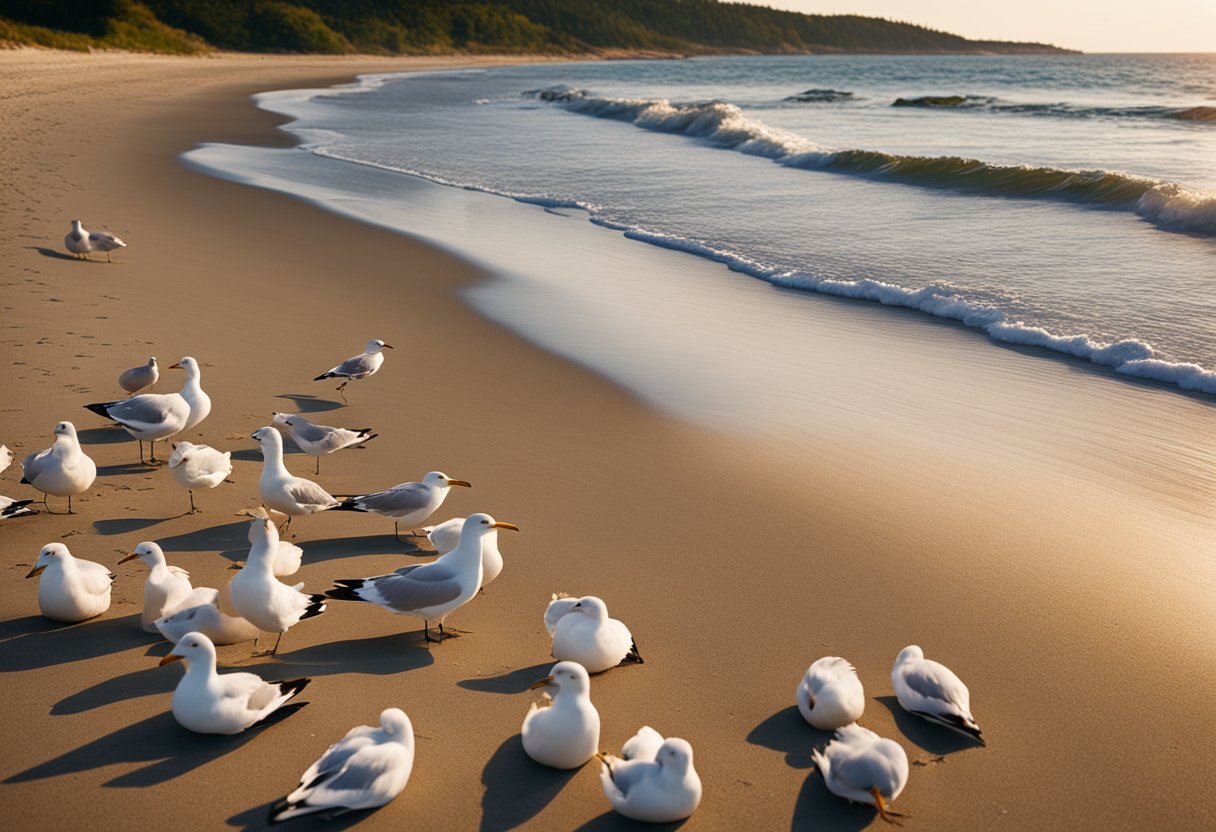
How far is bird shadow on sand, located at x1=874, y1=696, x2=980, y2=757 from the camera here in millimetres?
4574

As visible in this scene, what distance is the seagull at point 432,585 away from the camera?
5.16 metres

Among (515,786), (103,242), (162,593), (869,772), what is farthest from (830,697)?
(103,242)

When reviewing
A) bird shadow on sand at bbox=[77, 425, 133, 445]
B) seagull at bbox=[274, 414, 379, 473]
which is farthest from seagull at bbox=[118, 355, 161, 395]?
seagull at bbox=[274, 414, 379, 473]

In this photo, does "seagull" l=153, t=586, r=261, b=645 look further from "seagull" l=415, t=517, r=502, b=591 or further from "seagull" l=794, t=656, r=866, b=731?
"seagull" l=794, t=656, r=866, b=731

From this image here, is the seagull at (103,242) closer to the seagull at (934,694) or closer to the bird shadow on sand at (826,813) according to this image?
the seagull at (934,694)

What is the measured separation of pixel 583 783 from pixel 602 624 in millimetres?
792

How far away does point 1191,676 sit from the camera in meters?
5.02

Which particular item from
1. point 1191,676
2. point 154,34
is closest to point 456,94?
point 154,34

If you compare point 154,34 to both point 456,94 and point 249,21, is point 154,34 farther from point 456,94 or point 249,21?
point 456,94

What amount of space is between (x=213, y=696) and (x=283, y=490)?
2.14 m

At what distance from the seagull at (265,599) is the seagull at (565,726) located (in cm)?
138

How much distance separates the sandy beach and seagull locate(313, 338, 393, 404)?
0.17 meters

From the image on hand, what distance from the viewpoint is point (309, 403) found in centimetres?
866

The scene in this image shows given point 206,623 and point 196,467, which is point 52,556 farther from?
point 196,467
